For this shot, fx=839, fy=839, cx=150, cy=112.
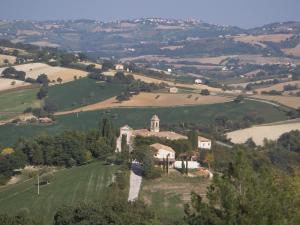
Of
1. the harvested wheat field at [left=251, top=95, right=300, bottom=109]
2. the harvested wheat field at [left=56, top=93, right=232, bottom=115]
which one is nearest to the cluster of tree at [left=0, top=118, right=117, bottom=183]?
the harvested wheat field at [left=56, top=93, right=232, bottom=115]

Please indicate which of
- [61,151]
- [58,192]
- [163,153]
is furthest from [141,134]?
[58,192]

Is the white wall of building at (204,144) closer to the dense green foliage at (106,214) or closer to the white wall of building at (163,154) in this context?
the white wall of building at (163,154)

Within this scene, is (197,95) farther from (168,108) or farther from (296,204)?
(296,204)

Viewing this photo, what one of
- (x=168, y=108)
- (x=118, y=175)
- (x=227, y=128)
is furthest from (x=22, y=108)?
(x=118, y=175)

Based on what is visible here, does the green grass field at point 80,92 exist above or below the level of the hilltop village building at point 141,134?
below

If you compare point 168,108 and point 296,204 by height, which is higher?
point 296,204

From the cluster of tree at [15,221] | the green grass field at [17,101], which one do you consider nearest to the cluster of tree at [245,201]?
the cluster of tree at [15,221]

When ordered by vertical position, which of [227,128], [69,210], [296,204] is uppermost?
[296,204]
